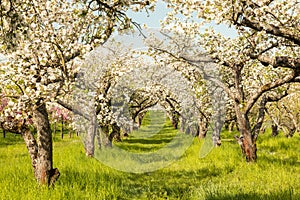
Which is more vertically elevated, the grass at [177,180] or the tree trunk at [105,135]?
the tree trunk at [105,135]

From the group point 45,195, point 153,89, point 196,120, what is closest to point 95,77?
point 153,89

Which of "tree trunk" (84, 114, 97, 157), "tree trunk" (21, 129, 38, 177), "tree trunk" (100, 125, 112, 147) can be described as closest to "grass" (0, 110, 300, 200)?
"tree trunk" (21, 129, 38, 177)

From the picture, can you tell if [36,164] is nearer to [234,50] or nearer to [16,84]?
[16,84]

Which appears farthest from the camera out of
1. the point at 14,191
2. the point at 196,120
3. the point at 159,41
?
the point at 196,120

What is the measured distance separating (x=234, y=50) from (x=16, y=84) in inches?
292

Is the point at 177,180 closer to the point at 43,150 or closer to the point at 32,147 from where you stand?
the point at 43,150

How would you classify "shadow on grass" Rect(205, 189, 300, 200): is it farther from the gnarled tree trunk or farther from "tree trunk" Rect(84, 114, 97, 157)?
"tree trunk" Rect(84, 114, 97, 157)

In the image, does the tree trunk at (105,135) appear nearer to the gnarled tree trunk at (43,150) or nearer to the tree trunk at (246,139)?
the tree trunk at (246,139)

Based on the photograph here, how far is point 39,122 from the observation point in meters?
8.04

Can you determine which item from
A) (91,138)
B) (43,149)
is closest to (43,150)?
(43,149)

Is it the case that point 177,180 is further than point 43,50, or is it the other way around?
point 177,180

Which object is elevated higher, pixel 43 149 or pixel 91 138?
pixel 43 149

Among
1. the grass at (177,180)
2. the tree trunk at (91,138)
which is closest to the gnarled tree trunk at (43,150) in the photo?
the grass at (177,180)

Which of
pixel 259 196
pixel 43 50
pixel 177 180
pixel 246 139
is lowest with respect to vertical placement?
pixel 177 180
